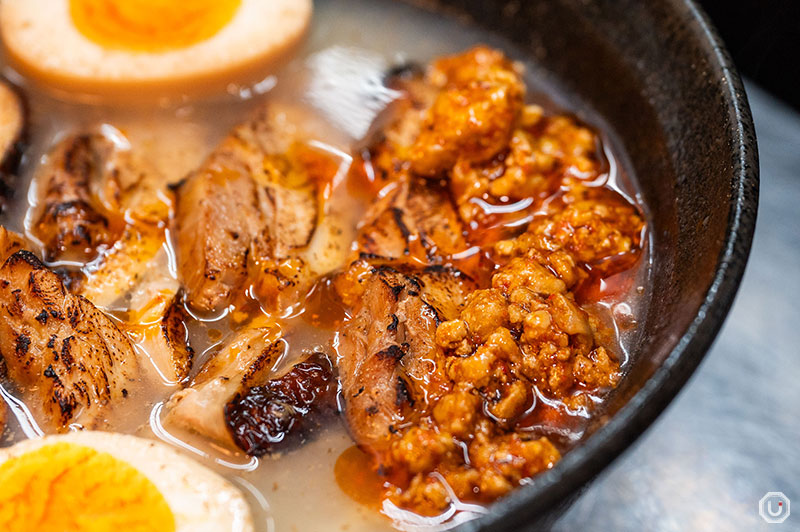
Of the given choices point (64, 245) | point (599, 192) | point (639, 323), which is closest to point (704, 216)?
point (639, 323)

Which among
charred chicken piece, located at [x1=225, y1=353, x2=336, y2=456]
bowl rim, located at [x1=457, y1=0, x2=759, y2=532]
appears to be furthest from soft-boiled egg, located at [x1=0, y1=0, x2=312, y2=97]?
bowl rim, located at [x1=457, y1=0, x2=759, y2=532]

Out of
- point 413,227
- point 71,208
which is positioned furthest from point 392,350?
point 71,208

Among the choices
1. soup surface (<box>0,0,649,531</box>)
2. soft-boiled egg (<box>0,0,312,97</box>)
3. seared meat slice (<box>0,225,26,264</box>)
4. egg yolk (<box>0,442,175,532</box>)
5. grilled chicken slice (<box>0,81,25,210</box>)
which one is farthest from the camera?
soft-boiled egg (<box>0,0,312,97</box>)

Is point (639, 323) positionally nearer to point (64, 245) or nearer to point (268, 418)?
point (268, 418)

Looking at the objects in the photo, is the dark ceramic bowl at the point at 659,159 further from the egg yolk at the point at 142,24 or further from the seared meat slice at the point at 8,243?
the seared meat slice at the point at 8,243

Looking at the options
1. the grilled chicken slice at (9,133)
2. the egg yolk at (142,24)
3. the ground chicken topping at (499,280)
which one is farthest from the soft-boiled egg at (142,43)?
the ground chicken topping at (499,280)

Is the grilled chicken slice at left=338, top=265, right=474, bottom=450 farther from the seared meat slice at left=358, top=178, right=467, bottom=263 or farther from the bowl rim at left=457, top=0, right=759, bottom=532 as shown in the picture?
the bowl rim at left=457, top=0, right=759, bottom=532

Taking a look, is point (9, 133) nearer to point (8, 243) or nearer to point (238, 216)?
point (8, 243)
